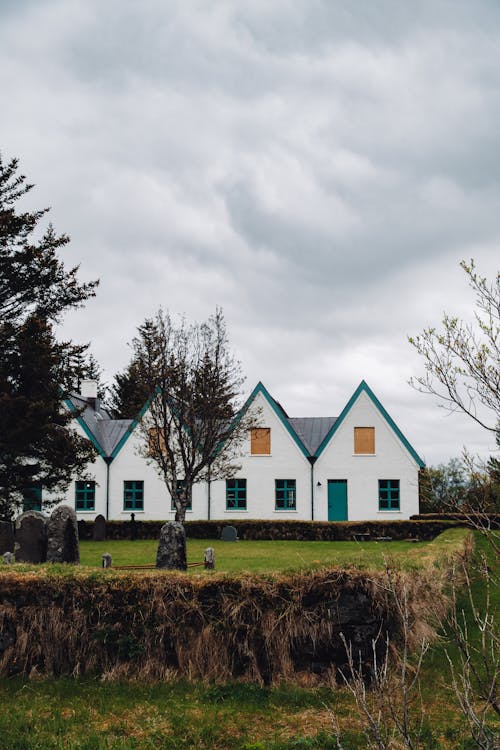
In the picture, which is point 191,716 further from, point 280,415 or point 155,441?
point 280,415

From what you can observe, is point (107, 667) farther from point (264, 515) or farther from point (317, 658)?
point (264, 515)

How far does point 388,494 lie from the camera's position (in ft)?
114

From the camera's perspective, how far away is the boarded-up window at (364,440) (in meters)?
34.9

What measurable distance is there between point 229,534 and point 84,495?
12.1m

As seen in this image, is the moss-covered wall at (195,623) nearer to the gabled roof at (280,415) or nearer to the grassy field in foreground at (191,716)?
the grassy field in foreground at (191,716)

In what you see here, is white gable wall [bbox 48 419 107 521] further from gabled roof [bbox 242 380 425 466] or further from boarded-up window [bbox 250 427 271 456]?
gabled roof [bbox 242 380 425 466]

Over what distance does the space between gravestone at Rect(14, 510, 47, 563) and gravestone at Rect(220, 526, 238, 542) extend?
1516 centimetres

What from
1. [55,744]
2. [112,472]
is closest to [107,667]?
[55,744]

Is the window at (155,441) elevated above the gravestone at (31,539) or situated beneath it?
elevated above

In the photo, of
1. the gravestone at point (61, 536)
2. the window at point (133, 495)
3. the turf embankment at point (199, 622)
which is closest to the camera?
the turf embankment at point (199, 622)

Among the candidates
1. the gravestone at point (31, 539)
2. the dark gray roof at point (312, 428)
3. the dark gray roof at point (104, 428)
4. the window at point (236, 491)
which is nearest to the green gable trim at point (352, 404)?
the dark gray roof at point (312, 428)

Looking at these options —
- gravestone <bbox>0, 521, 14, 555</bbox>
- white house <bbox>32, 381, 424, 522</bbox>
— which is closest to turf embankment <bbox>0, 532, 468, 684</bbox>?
gravestone <bbox>0, 521, 14, 555</bbox>

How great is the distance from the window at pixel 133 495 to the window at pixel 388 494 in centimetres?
1262

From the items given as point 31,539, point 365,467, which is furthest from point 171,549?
point 365,467
